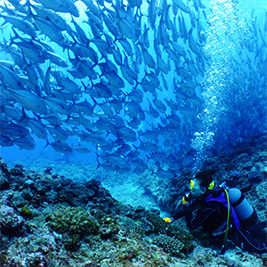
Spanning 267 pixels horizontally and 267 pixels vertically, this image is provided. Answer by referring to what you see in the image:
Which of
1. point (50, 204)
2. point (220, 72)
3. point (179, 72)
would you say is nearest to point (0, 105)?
point (50, 204)

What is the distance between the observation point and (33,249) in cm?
197

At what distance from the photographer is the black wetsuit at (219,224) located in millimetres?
3422

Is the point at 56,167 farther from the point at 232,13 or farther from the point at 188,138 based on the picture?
the point at 232,13

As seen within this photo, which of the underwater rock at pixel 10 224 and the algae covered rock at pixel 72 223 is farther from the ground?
the algae covered rock at pixel 72 223

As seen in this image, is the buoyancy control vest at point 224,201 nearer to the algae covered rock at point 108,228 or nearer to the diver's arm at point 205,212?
the diver's arm at point 205,212

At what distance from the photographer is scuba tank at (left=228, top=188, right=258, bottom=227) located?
357 cm

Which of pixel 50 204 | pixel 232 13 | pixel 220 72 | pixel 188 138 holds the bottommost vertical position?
pixel 50 204

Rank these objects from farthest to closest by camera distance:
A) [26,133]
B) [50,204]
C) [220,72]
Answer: [220,72] < [26,133] < [50,204]

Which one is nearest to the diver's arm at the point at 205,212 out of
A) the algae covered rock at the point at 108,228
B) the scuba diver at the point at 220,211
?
the scuba diver at the point at 220,211

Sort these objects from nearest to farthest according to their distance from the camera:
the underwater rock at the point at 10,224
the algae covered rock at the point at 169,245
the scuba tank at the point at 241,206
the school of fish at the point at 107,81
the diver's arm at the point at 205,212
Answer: the underwater rock at the point at 10,224
the algae covered rock at the point at 169,245
the diver's arm at the point at 205,212
the scuba tank at the point at 241,206
the school of fish at the point at 107,81

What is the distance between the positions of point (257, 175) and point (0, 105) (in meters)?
6.72

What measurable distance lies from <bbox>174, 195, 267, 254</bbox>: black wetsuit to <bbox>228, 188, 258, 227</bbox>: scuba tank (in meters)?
0.15

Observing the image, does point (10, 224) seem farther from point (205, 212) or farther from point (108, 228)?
point (205, 212)

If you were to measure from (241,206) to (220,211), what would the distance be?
474mm
